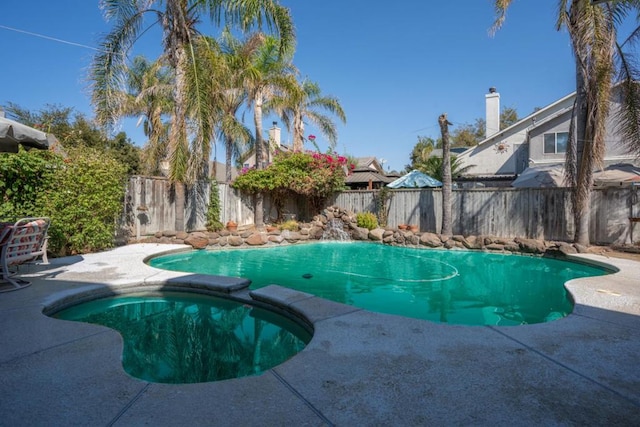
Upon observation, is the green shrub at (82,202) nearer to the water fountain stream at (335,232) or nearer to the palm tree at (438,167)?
the water fountain stream at (335,232)

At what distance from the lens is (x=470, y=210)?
42.3 feet

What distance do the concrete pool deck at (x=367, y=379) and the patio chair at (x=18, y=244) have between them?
1209 millimetres

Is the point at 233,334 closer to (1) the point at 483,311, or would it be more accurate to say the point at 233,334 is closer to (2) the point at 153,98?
(1) the point at 483,311

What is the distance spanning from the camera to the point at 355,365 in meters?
2.78

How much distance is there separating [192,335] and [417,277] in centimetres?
481

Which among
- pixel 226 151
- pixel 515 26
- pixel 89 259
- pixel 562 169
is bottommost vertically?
pixel 89 259

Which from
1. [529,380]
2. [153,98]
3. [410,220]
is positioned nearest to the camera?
[529,380]

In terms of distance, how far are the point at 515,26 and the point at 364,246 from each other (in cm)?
818

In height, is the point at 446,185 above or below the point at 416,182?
below

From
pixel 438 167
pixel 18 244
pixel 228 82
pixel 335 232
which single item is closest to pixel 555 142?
pixel 438 167

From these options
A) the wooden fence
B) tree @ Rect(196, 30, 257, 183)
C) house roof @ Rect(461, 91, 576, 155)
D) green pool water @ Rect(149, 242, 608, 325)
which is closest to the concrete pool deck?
green pool water @ Rect(149, 242, 608, 325)

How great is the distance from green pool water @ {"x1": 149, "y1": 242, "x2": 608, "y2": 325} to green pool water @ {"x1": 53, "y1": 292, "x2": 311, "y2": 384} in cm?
154

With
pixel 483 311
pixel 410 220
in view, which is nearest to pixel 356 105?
pixel 410 220

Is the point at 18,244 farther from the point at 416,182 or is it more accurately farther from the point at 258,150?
the point at 416,182
